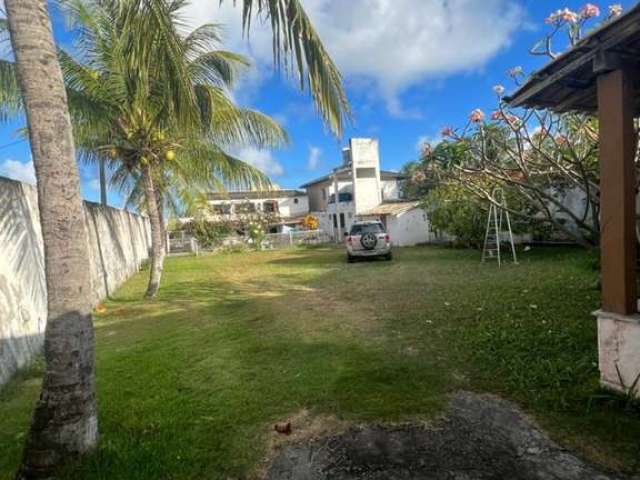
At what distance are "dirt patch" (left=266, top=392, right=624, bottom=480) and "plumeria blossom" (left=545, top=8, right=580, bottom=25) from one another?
14.9 feet

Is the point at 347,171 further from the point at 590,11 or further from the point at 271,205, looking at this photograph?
the point at 590,11

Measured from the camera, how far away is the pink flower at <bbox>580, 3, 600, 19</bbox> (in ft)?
15.5

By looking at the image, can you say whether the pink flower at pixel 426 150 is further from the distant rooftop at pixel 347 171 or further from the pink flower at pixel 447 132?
the distant rooftop at pixel 347 171

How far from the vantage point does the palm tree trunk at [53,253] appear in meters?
2.58

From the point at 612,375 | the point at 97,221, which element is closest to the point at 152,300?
the point at 97,221

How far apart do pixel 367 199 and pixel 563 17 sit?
76.0ft

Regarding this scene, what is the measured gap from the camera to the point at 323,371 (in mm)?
4238

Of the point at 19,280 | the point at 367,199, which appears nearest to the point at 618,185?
the point at 19,280

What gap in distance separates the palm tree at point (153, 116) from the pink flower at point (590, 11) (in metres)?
5.42

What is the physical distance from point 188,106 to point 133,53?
2.32 ft

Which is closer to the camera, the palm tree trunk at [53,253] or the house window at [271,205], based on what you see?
the palm tree trunk at [53,253]

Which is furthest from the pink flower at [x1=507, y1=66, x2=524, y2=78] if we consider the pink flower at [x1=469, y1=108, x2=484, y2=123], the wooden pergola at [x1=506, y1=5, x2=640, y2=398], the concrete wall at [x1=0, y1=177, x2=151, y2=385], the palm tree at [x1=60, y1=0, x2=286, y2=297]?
the concrete wall at [x1=0, y1=177, x2=151, y2=385]

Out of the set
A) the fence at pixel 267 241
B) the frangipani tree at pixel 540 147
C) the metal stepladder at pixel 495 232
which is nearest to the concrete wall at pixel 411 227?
the fence at pixel 267 241

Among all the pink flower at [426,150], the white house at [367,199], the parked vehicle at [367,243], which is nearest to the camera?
the pink flower at [426,150]
